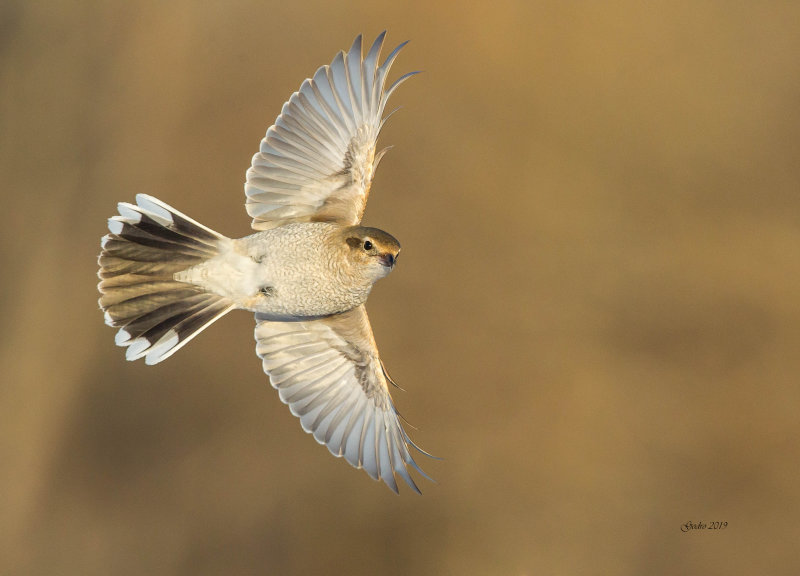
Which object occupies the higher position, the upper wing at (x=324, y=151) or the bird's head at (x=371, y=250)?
the upper wing at (x=324, y=151)

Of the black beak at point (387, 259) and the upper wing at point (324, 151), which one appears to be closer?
the black beak at point (387, 259)

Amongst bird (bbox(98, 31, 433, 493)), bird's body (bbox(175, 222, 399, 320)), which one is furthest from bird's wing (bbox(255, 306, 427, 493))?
bird's body (bbox(175, 222, 399, 320))

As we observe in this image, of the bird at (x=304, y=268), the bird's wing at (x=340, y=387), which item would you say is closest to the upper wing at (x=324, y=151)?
the bird at (x=304, y=268)

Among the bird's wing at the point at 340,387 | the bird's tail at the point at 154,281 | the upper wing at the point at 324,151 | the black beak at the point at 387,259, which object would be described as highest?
the upper wing at the point at 324,151

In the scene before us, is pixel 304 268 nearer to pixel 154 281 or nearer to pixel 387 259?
pixel 387 259

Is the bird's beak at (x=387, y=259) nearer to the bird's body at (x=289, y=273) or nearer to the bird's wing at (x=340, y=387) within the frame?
the bird's body at (x=289, y=273)

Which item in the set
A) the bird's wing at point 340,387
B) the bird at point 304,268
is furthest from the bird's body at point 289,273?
the bird's wing at point 340,387

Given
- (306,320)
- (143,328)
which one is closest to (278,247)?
(306,320)

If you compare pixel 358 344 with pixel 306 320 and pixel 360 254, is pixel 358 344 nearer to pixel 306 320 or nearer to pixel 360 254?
pixel 306 320
